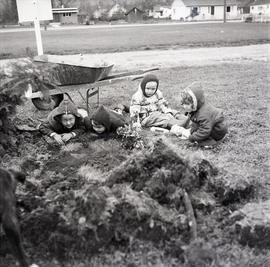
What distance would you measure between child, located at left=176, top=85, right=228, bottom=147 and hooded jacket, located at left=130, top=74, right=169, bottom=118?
4.40ft

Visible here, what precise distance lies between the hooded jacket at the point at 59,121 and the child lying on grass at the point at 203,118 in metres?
1.62

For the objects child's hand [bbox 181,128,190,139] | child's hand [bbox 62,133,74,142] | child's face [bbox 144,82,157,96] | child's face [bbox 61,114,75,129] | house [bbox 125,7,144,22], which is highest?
house [bbox 125,7,144,22]

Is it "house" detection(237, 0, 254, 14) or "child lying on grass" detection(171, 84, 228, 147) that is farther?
"house" detection(237, 0, 254, 14)

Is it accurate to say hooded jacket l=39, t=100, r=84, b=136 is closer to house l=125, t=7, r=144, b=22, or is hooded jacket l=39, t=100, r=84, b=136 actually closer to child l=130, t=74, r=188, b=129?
child l=130, t=74, r=188, b=129

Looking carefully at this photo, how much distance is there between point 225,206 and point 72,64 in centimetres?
433

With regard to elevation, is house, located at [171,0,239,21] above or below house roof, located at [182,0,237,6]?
below

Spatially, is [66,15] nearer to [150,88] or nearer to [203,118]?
[150,88]

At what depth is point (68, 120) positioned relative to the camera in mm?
5555

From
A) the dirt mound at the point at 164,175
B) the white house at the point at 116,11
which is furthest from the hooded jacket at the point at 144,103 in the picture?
the white house at the point at 116,11

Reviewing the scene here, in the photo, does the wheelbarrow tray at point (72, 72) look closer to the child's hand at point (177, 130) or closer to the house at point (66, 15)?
the child's hand at point (177, 130)

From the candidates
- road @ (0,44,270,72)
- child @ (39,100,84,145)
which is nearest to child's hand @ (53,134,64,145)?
child @ (39,100,84,145)

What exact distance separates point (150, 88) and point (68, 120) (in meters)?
1.57

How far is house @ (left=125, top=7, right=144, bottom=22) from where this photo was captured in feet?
177

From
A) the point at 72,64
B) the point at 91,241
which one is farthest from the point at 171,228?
the point at 72,64
